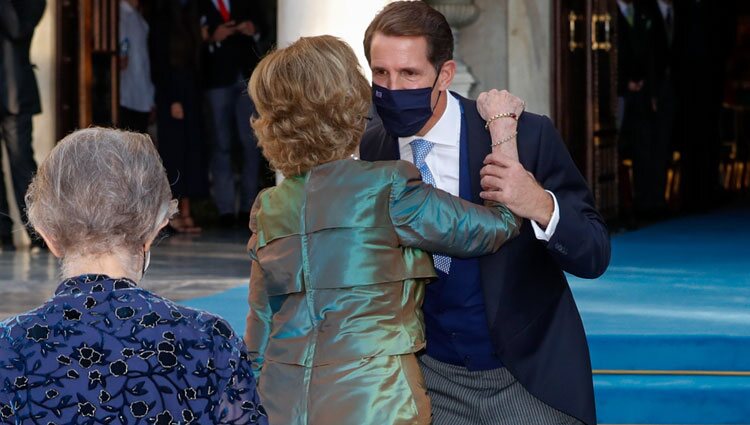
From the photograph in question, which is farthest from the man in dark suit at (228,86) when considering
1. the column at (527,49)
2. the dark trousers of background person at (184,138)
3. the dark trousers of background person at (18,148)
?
the column at (527,49)

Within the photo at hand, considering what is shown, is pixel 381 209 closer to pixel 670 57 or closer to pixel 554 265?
pixel 554 265

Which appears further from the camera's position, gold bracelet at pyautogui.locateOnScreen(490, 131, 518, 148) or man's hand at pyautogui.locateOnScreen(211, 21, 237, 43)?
man's hand at pyautogui.locateOnScreen(211, 21, 237, 43)

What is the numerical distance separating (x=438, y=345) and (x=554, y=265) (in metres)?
0.32

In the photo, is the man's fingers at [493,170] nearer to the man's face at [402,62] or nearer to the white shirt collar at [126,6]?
the man's face at [402,62]

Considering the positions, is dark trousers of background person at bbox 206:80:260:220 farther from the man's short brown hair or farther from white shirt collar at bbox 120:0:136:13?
the man's short brown hair

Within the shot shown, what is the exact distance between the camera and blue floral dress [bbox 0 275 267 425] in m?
2.10

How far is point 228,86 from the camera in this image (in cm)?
1220

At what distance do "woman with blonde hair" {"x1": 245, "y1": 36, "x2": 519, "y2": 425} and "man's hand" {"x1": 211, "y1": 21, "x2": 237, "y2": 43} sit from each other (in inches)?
363

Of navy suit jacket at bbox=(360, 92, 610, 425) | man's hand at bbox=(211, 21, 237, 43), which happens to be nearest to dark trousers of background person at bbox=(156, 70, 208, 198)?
man's hand at bbox=(211, 21, 237, 43)

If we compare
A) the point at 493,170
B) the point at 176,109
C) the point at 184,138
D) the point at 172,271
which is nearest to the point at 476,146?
the point at 493,170

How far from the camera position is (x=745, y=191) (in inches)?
596

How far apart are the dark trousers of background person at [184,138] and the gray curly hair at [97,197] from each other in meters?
9.31

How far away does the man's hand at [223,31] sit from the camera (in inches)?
476

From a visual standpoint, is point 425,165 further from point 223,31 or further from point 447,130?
point 223,31
